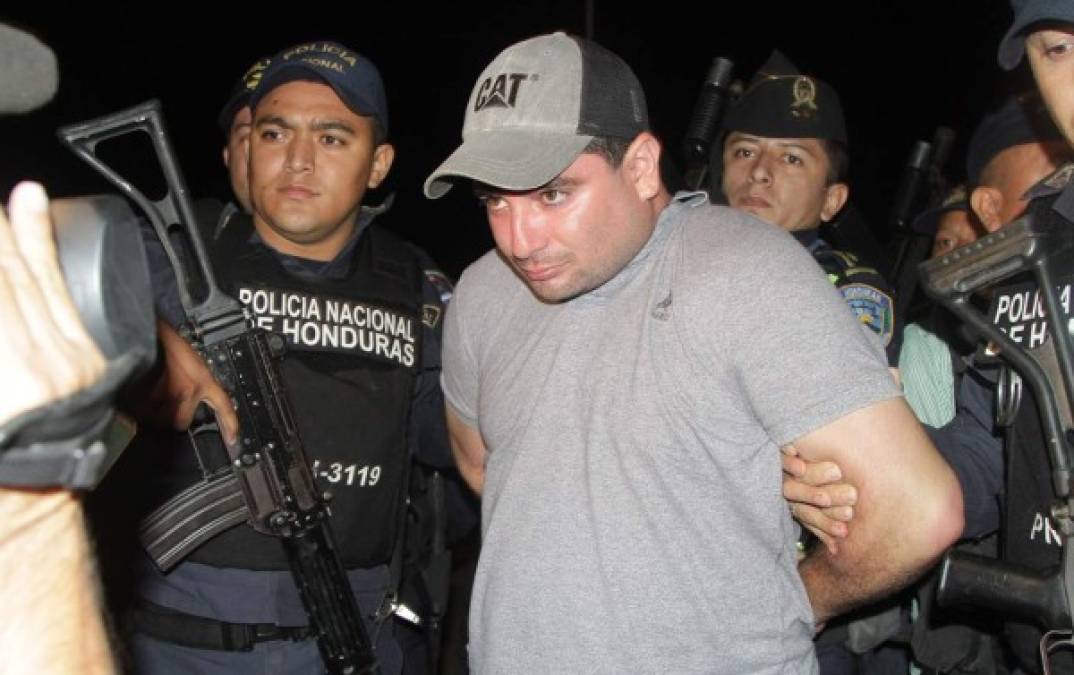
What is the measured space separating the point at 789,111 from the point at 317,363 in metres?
1.61

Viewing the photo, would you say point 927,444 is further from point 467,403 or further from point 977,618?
point 977,618

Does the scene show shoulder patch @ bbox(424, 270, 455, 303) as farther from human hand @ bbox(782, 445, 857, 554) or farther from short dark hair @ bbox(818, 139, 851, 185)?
human hand @ bbox(782, 445, 857, 554)

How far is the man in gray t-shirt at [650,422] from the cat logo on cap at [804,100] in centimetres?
140

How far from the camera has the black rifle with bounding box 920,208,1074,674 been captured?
1.97 metres

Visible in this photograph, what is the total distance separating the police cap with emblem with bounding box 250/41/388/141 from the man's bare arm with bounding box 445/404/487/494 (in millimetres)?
929

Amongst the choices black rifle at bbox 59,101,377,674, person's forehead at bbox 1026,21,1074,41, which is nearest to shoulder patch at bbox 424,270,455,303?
black rifle at bbox 59,101,377,674

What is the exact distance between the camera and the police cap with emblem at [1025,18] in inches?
73.7

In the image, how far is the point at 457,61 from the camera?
799 cm

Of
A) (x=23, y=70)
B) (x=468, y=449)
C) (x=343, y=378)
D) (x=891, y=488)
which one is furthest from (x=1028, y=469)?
(x=23, y=70)

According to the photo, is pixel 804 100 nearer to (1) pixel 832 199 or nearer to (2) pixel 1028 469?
(1) pixel 832 199

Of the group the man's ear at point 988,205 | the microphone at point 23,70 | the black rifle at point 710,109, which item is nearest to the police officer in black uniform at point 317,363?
the black rifle at point 710,109

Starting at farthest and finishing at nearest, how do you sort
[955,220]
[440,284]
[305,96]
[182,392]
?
[955,220], [440,284], [305,96], [182,392]

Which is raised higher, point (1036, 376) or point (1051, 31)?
point (1051, 31)

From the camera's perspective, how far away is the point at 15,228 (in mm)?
731
